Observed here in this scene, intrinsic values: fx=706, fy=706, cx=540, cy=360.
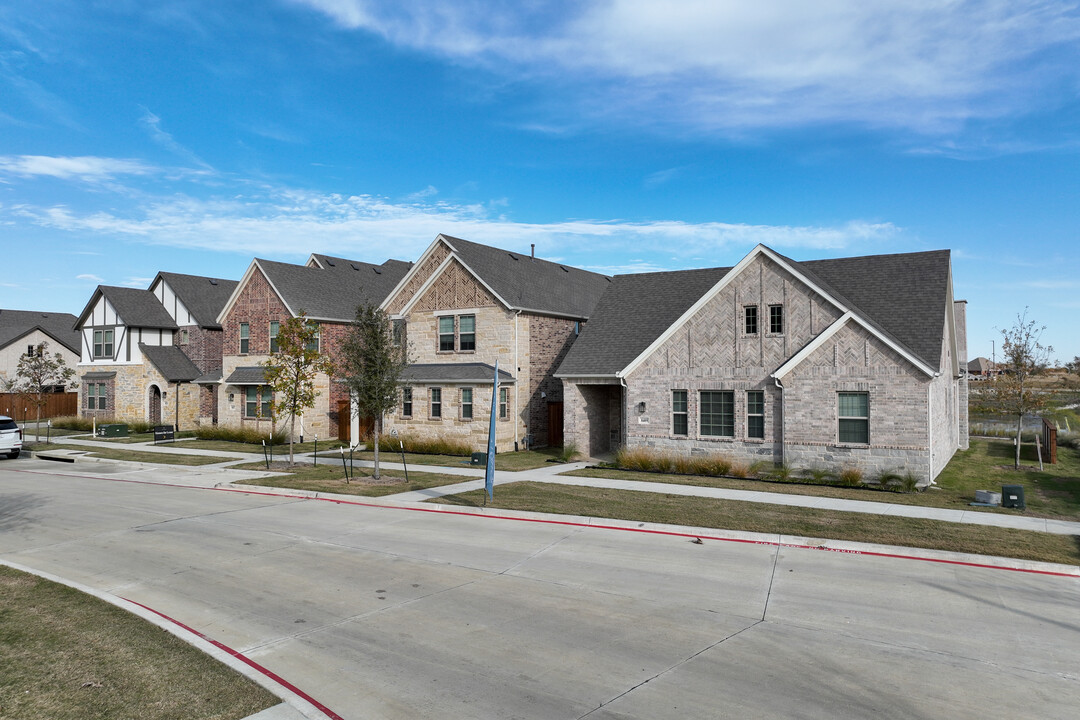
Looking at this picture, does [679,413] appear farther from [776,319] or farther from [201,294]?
[201,294]

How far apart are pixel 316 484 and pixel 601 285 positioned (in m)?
22.6

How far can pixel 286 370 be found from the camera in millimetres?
26359

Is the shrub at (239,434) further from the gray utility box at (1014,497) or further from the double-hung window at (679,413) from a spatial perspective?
the gray utility box at (1014,497)

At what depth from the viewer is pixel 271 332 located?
3659 cm

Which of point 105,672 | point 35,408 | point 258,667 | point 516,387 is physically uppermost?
point 516,387

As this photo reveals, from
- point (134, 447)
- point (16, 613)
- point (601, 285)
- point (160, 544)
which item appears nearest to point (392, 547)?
point (160, 544)

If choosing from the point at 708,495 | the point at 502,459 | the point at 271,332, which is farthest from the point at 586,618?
the point at 271,332

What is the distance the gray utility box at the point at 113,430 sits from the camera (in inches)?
1494

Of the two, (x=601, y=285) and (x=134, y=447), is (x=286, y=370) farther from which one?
(x=601, y=285)

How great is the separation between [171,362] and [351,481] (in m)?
25.8

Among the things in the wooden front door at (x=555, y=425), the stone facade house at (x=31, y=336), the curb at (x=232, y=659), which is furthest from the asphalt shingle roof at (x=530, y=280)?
the stone facade house at (x=31, y=336)

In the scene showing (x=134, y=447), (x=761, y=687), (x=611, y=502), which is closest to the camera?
(x=761, y=687)

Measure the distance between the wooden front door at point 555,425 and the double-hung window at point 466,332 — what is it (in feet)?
14.9

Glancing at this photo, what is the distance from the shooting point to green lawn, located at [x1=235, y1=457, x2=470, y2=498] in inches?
798
